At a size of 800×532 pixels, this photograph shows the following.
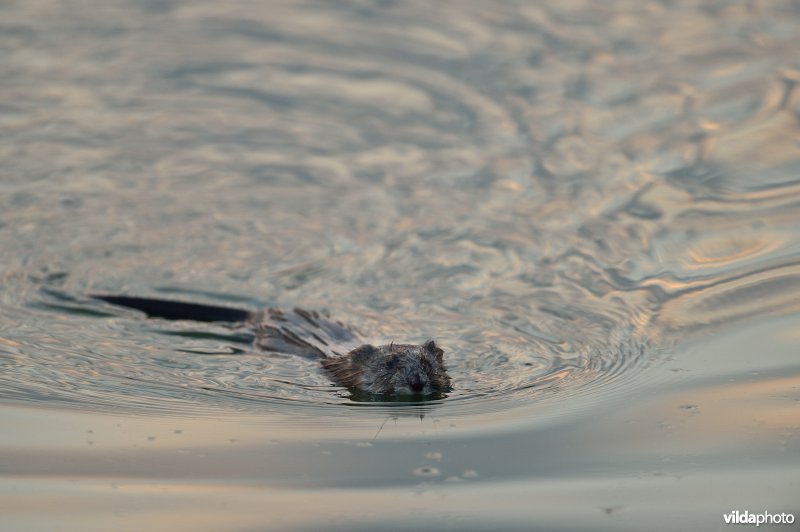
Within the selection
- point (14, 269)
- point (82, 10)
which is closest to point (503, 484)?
point (14, 269)

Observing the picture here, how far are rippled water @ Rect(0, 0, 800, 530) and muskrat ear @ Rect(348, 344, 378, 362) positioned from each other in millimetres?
286

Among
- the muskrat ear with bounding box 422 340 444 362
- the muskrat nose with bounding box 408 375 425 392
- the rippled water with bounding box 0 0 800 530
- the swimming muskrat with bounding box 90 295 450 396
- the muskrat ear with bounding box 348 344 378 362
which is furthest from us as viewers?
the muskrat ear with bounding box 348 344 378 362

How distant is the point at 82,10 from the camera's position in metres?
14.7

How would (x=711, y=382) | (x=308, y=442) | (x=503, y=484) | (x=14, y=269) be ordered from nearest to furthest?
(x=503, y=484)
(x=308, y=442)
(x=711, y=382)
(x=14, y=269)

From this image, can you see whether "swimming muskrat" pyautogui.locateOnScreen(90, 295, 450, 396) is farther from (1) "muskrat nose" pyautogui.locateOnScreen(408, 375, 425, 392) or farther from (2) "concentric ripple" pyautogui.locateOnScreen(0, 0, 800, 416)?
(2) "concentric ripple" pyautogui.locateOnScreen(0, 0, 800, 416)

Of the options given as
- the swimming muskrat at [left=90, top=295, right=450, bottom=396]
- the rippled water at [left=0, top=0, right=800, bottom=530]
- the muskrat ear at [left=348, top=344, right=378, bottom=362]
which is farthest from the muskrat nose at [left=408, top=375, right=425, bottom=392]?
the muskrat ear at [left=348, top=344, right=378, bottom=362]

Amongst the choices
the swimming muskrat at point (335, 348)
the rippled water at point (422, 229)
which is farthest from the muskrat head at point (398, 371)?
the rippled water at point (422, 229)

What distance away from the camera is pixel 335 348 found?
8430 mm

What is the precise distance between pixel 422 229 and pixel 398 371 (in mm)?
3158

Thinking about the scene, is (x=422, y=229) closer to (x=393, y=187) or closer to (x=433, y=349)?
(x=393, y=187)

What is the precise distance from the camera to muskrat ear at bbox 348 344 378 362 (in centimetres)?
784

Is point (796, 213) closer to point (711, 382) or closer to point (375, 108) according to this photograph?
point (711, 382)

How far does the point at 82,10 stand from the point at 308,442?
1009 cm

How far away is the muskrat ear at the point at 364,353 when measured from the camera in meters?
7.84
